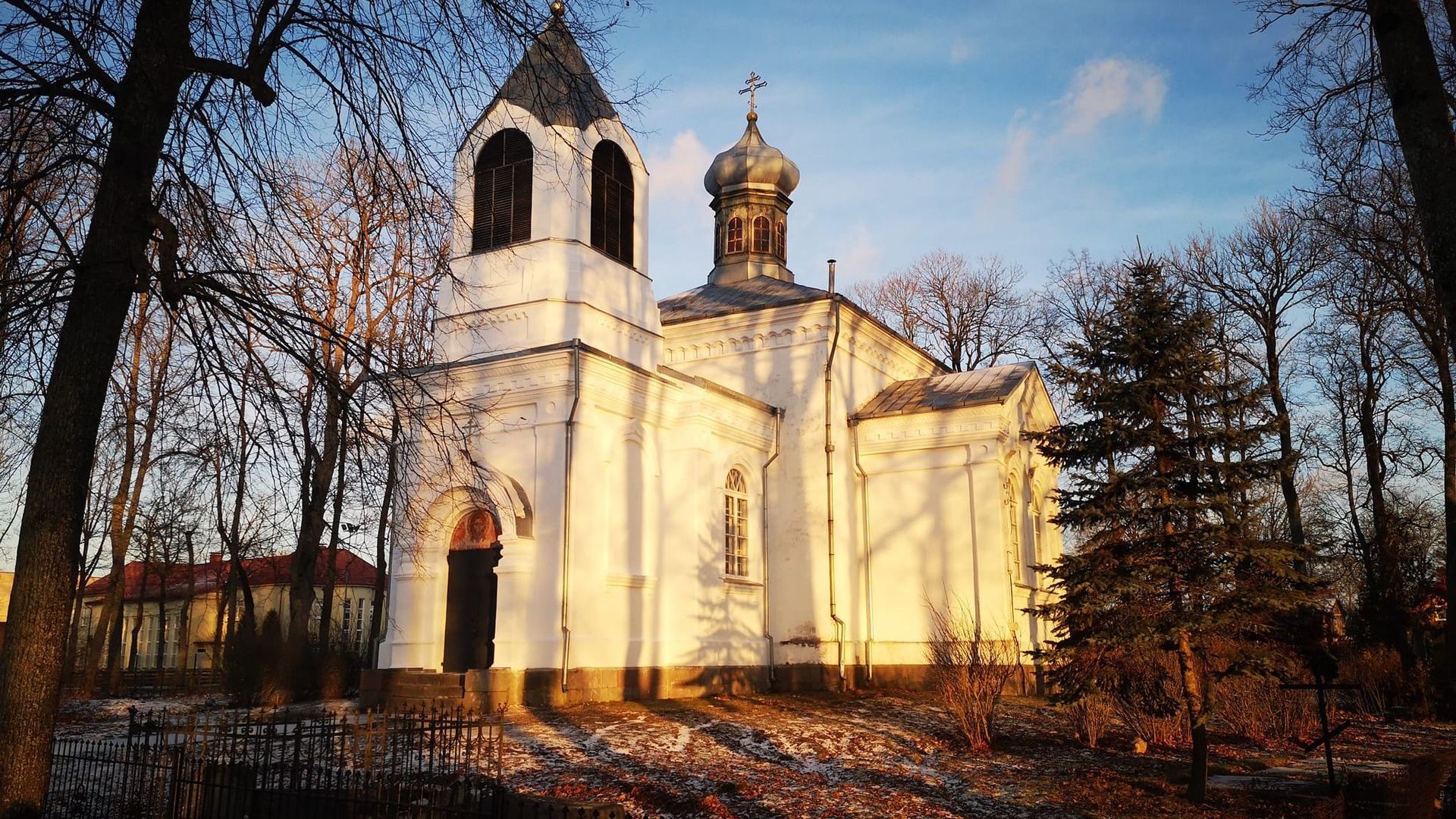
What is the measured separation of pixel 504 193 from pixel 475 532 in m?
5.34

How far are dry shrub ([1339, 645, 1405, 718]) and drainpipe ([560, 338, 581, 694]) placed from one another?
444 inches

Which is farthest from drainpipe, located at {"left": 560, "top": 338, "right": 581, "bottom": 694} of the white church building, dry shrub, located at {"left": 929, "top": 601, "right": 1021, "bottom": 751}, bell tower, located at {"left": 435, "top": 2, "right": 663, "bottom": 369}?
dry shrub, located at {"left": 929, "top": 601, "right": 1021, "bottom": 751}

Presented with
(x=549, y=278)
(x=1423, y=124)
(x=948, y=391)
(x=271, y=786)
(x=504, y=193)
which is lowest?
(x=271, y=786)

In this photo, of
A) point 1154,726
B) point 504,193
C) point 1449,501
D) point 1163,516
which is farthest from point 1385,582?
point 504,193

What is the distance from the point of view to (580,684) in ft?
48.4

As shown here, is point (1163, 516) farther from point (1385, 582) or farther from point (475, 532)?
point (1385, 582)

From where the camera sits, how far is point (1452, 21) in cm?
682

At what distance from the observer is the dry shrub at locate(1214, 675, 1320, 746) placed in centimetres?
1237

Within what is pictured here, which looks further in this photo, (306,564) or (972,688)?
(306,564)

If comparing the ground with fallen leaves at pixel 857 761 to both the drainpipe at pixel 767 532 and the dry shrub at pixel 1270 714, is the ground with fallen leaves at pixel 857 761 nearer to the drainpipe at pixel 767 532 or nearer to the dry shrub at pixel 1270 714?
the dry shrub at pixel 1270 714

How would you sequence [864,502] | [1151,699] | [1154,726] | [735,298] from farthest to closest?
[735,298], [864,502], [1154,726], [1151,699]

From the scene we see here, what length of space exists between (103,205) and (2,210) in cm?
132

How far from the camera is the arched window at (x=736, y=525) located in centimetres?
1892

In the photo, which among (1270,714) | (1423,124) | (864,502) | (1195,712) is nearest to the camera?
(1423,124)
